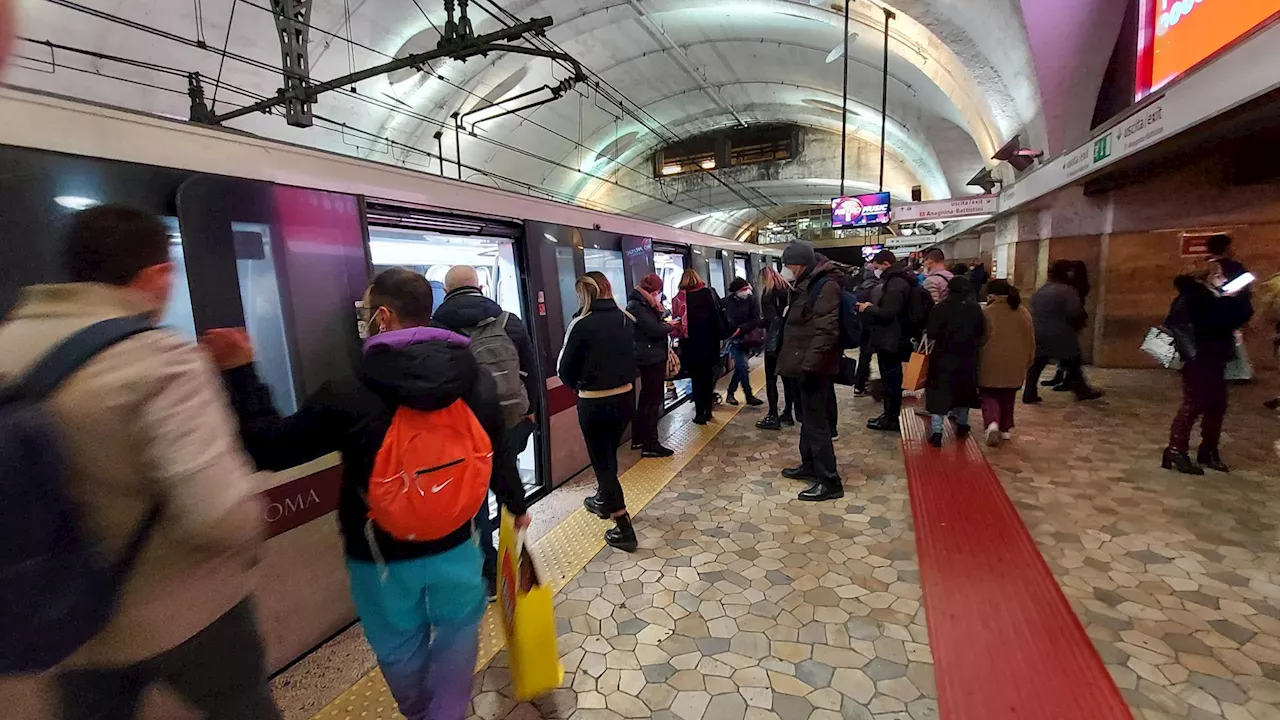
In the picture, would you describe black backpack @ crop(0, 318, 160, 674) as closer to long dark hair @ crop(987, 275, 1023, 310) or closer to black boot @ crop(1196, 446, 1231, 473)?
long dark hair @ crop(987, 275, 1023, 310)

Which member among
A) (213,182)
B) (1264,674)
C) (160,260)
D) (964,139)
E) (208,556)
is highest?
(964,139)

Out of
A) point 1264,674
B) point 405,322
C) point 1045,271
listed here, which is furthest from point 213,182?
point 1045,271

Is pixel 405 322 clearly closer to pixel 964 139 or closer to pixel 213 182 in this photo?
pixel 213 182

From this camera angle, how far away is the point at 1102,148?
6.08 m

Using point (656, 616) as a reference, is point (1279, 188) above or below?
above

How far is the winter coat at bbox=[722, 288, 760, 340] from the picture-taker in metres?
6.00

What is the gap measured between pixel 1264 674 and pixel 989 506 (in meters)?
1.52

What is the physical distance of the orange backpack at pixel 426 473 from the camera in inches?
57.1

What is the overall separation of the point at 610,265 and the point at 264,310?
3538 mm

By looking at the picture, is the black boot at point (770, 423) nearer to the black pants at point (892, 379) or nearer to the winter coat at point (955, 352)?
the black pants at point (892, 379)

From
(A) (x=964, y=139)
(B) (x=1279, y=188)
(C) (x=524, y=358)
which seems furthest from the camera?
(A) (x=964, y=139)

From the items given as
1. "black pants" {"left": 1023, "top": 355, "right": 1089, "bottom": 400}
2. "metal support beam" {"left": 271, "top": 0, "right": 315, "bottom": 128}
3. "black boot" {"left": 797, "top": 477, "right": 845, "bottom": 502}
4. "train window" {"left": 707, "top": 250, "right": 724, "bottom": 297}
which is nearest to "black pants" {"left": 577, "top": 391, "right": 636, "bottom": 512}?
"black boot" {"left": 797, "top": 477, "right": 845, "bottom": 502}

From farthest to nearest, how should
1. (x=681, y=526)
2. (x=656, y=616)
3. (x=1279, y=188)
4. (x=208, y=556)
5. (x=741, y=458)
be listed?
(x=1279, y=188), (x=741, y=458), (x=681, y=526), (x=656, y=616), (x=208, y=556)

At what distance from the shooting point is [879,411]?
20.4 feet
